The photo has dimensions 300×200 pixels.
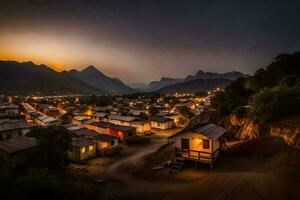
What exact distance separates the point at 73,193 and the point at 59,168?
7.57 meters

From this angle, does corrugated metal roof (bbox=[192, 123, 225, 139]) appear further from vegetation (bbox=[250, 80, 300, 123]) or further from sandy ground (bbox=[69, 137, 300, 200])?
vegetation (bbox=[250, 80, 300, 123])

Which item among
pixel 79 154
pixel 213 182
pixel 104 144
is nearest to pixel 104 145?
pixel 104 144

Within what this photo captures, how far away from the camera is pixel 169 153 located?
2855cm

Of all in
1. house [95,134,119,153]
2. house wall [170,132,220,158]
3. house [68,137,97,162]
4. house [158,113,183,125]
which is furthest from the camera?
house [158,113,183,125]

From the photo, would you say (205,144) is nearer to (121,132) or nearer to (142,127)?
Answer: (121,132)

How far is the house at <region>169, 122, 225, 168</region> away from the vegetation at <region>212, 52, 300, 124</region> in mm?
9016

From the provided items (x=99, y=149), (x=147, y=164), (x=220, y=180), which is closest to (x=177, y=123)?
(x=99, y=149)

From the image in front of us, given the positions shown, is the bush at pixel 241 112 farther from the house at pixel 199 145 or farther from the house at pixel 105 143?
the house at pixel 105 143

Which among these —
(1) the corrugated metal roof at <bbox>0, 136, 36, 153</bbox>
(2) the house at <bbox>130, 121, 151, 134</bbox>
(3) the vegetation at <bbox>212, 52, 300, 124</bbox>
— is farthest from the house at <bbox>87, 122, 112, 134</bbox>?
(3) the vegetation at <bbox>212, 52, 300, 124</bbox>

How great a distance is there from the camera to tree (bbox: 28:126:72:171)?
2031 cm

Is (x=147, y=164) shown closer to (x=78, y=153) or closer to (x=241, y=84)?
(x=78, y=153)

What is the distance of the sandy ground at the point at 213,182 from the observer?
1380 centimetres

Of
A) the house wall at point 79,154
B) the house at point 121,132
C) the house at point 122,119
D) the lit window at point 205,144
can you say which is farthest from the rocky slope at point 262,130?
the house at point 122,119

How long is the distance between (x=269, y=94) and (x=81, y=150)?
3032 cm
